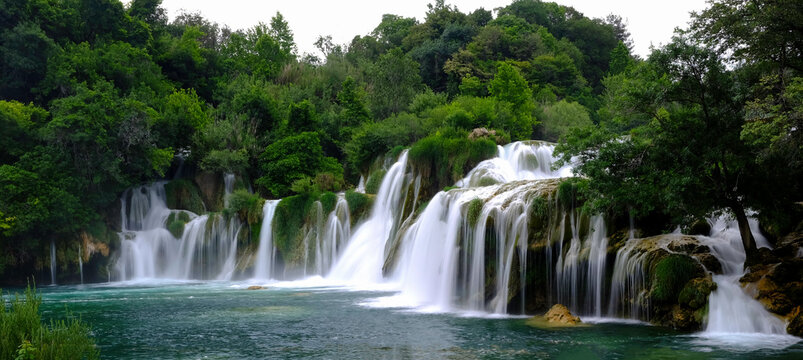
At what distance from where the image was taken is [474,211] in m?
20.7

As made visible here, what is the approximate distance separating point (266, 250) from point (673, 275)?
25372 mm

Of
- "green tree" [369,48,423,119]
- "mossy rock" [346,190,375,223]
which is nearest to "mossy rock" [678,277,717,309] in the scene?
"mossy rock" [346,190,375,223]

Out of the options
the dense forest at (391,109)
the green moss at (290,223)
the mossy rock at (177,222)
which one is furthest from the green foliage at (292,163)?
the mossy rock at (177,222)

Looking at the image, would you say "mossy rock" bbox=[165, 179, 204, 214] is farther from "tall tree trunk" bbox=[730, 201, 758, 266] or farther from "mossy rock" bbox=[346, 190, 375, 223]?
"tall tree trunk" bbox=[730, 201, 758, 266]

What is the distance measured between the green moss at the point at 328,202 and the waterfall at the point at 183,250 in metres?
5.93

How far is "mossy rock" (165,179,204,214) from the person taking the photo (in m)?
41.2

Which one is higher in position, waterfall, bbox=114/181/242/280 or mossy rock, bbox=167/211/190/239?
mossy rock, bbox=167/211/190/239

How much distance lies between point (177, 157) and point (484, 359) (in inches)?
1435

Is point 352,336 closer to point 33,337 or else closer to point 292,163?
point 33,337

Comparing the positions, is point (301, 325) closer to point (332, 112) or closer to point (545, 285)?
point (545, 285)

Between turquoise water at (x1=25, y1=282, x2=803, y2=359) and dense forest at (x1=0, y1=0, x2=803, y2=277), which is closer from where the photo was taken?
turquoise water at (x1=25, y1=282, x2=803, y2=359)

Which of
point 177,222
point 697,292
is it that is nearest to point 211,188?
point 177,222

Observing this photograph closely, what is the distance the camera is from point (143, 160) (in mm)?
38875

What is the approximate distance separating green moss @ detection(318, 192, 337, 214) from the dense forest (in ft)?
6.45
